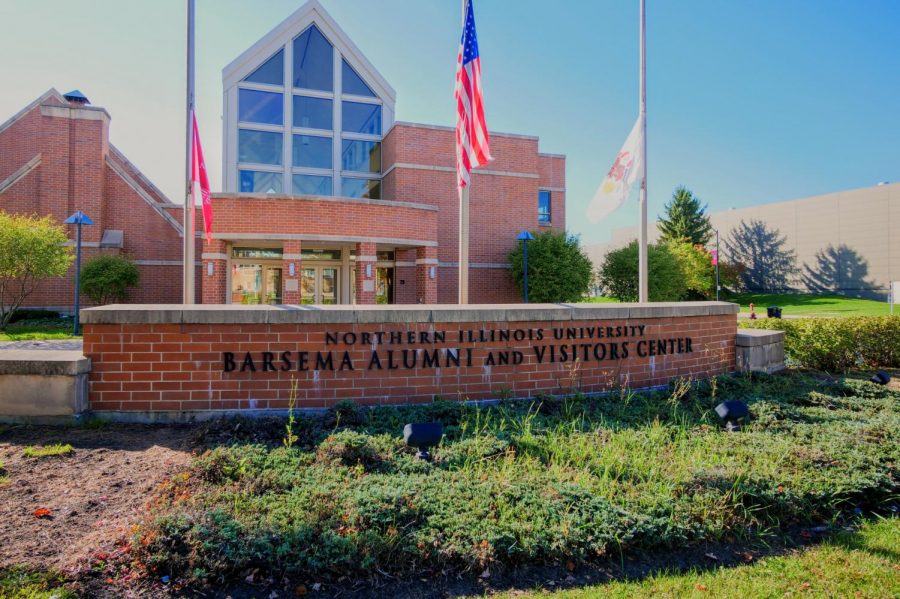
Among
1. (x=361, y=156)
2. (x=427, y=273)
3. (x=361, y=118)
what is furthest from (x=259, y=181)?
(x=427, y=273)

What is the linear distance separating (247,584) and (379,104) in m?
26.5

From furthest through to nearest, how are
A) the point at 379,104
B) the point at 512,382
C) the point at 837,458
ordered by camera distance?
the point at 379,104
the point at 512,382
the point at 837,458

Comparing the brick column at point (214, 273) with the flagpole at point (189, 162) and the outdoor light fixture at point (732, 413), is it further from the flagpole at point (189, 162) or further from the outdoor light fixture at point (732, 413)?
the outdoor light fixture at point (732, 413)

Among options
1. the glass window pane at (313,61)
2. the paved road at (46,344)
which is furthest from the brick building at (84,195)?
the paved road at (46,344)

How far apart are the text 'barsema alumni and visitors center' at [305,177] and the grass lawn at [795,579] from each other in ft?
60.2

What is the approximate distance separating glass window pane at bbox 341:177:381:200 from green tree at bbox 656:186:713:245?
116 ft

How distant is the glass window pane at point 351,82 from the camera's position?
26.5 metres

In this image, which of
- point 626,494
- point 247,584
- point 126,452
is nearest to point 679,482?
point 626,494

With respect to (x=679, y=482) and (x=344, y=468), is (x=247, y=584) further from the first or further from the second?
(x=679, y=482)

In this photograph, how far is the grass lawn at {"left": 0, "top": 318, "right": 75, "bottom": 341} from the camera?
15908mm

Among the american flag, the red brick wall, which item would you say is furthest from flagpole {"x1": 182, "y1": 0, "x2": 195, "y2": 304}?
the american flag

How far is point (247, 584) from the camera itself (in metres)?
3.10

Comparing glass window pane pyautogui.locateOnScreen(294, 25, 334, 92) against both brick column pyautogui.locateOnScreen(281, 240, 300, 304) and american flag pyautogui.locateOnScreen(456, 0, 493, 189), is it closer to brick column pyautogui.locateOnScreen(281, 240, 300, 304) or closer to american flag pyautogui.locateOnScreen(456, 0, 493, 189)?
brick column pyautogui.locateOnScreen(281, 240, 300, 304)

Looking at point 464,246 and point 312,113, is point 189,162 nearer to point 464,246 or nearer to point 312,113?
point 464,246
